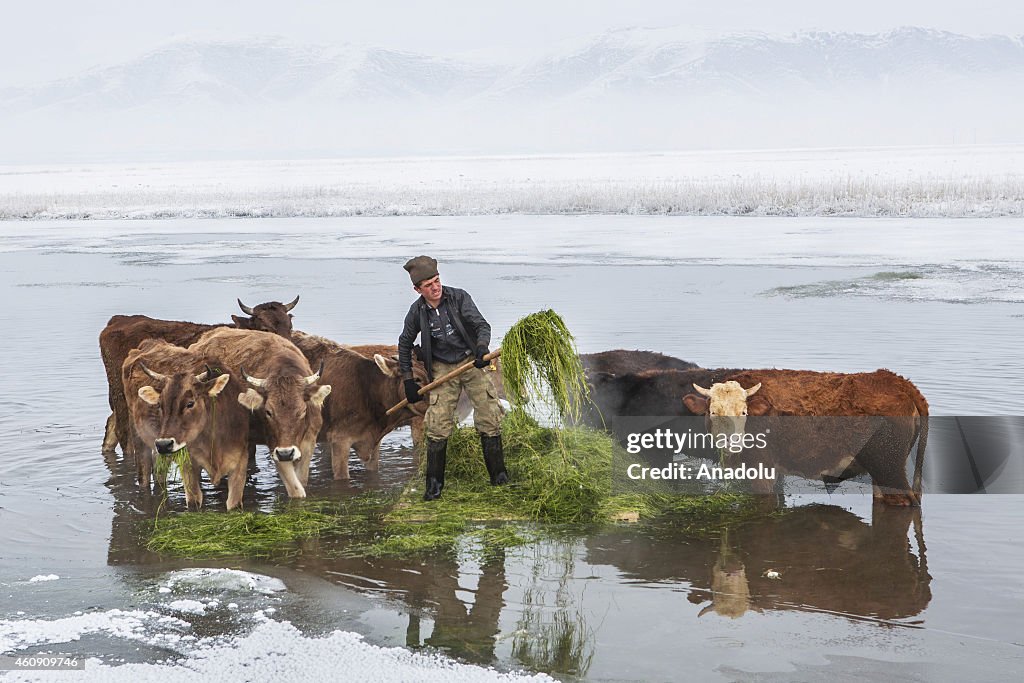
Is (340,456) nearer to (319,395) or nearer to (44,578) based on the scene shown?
(319,395)

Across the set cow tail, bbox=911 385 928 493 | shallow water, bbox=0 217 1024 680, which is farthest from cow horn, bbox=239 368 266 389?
cow tail, bbox=911 385 928 493

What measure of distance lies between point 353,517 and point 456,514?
31.3 inches

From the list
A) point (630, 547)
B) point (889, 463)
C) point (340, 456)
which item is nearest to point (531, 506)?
point (630, 547)

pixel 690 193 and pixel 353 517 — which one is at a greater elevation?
pixel 690 193

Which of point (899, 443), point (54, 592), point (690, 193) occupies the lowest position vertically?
point (54, 592)

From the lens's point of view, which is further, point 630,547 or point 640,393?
point 640,393

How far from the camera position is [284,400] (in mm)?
9617

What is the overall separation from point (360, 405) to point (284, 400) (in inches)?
50.3

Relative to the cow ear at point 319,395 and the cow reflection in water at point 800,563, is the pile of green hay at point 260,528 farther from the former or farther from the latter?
the cow reflection in water at point 800,563

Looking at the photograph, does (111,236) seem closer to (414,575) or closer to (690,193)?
(690,193)

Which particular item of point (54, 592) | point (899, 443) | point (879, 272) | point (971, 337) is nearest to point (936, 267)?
point (879, 272)

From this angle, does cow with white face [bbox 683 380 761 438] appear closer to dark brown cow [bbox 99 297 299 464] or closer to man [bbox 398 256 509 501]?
man [bbox 398 256 509 501]

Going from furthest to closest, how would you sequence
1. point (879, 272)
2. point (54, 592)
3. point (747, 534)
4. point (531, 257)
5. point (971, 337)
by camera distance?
1. point (531, 257)
2. point (879, 272)
3. point (971, 337)
4. point (747, 534)
5. point (54, 592)

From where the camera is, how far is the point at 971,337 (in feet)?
54.4
